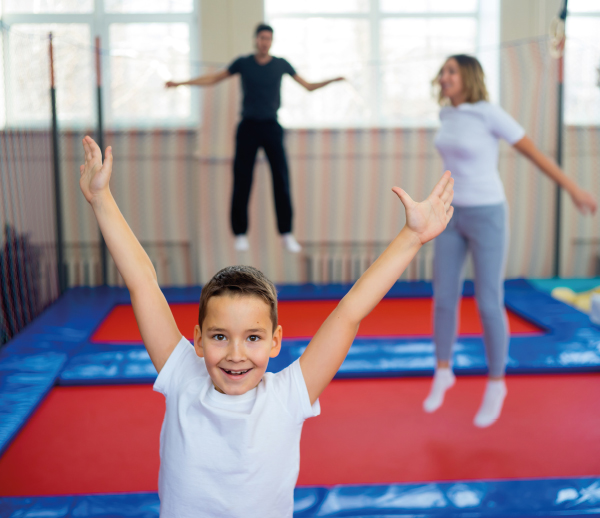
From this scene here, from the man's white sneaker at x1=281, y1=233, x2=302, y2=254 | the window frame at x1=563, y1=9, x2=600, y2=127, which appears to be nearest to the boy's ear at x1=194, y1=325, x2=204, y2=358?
the man's white sneaker at x1=281, y1=233, x2=302, y2=254

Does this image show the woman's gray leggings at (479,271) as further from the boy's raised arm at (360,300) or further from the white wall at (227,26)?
the white wall at (227,26)

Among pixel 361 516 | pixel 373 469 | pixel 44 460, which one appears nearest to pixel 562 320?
pixel 373 469

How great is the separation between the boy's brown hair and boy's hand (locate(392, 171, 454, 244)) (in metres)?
0.22

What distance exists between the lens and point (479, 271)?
204 cm

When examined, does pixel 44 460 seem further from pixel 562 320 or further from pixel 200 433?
pixel 562 320

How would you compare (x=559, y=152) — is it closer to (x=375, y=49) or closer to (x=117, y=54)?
(x=375, y=49)

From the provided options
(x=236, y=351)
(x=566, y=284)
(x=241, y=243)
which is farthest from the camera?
(x=566, y=284)

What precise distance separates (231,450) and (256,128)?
2.91m

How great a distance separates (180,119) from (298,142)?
0.86 meters

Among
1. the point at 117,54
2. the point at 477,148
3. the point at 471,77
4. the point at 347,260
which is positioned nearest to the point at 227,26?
the point at 117,54

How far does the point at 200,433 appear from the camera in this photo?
0.83m

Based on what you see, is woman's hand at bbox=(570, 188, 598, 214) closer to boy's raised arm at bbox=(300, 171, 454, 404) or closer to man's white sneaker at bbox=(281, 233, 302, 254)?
boy's raised arm at bbox=(300, 171, 454, 404)

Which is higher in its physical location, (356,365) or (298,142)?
(298,142)

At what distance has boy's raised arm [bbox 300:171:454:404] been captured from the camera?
896 millimetres
